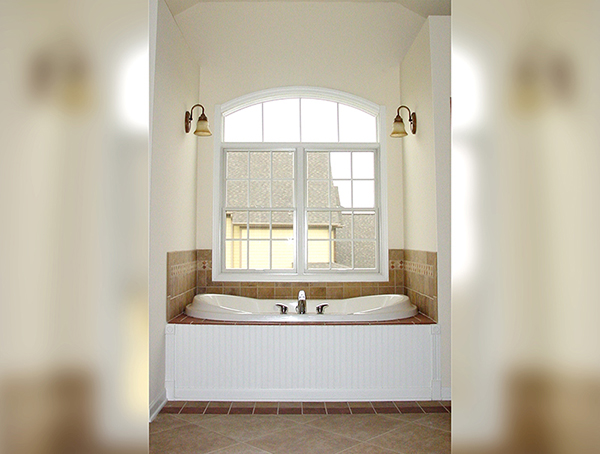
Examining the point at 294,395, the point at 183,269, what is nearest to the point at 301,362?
the point at 294,395

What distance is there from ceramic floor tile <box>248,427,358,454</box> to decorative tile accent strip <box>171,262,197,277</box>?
145 cm

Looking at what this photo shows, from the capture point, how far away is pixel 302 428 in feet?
10.1

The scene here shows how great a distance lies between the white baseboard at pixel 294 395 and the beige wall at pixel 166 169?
0.27 m

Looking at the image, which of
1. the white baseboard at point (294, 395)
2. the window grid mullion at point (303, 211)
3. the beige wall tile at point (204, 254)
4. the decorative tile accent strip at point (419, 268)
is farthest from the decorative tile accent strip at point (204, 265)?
the decorative tile accent strip at point (419, 268)

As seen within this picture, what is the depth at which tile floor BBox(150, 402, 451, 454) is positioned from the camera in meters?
2.75

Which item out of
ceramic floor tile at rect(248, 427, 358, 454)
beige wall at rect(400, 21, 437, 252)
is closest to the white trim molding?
beige wall at rect(400, 21, 437, 252)

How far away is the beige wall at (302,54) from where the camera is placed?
15.0 ft

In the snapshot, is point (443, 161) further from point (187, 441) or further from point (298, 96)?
point (187, 441)

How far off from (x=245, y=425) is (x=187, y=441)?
0.40m

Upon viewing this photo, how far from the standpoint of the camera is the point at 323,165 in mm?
4898
